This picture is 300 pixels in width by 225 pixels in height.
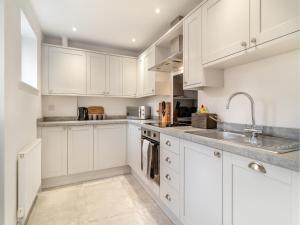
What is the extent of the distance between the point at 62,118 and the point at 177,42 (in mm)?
2375

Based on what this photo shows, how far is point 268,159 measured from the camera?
83 centimetres

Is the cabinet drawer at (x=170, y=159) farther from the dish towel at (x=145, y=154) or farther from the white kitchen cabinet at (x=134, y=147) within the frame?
the white kitchen cabinet at (x=134, y=147)

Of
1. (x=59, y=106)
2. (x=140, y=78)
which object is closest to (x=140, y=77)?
(x=140, y=78)

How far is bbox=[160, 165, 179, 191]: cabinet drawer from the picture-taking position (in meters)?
1.64

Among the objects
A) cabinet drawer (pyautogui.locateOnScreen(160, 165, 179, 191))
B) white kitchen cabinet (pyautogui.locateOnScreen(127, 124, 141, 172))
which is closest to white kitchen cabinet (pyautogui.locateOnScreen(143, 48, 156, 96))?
white kitchen cabinet (pyautogui.locateOnScreen(127, 124, 141, 172))

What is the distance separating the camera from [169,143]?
1.74 meters

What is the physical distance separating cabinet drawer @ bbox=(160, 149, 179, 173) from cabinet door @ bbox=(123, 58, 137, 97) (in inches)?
72.8

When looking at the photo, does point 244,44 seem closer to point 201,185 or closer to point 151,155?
point 201,185

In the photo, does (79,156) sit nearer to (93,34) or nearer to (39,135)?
(39,135)

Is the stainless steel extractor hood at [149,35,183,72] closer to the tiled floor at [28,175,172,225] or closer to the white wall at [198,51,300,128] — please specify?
the white wall at [198,51,300,128]

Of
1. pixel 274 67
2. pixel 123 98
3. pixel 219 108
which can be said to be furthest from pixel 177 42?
pixel 123 98

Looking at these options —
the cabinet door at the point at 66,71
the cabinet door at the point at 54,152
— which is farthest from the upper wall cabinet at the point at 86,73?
the cabinet door at the point at 54,152

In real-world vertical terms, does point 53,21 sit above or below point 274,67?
above

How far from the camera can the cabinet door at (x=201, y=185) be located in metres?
1.17
